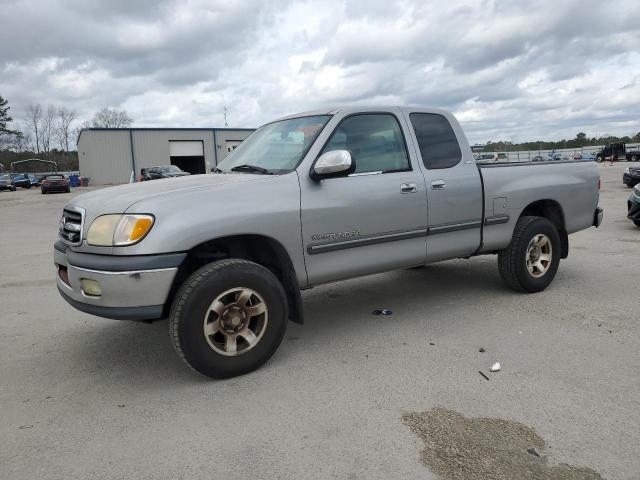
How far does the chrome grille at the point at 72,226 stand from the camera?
3400mm

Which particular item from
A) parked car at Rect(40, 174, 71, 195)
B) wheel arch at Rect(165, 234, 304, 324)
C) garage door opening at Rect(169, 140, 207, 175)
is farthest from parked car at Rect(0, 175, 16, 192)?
wheel arch at Rect(165, 234, 304, 324)

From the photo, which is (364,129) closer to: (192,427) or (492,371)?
(492,371)

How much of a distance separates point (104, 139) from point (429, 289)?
4869 cm

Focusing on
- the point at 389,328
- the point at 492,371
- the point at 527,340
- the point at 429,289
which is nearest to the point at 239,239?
the point at 389,328

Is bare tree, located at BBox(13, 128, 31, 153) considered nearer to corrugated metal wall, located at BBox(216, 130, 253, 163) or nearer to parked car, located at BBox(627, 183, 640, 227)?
corrugated metal wall, located at BBox(216, 130, 253, 163)

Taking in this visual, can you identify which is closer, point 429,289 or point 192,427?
point 192,427

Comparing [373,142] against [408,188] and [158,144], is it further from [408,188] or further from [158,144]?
[158,144]

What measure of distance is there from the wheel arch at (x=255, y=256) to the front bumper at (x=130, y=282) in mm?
261

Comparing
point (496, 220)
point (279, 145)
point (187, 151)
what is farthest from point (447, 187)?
point (187, 151)

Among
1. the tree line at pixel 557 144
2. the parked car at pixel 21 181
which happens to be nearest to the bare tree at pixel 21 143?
the parked car at pixel 21 181

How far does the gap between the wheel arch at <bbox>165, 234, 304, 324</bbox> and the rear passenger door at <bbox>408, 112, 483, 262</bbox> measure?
55.0 inches

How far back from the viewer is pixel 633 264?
21.0ft

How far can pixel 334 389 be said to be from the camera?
324 centimetres

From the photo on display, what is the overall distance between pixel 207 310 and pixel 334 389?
97cm
